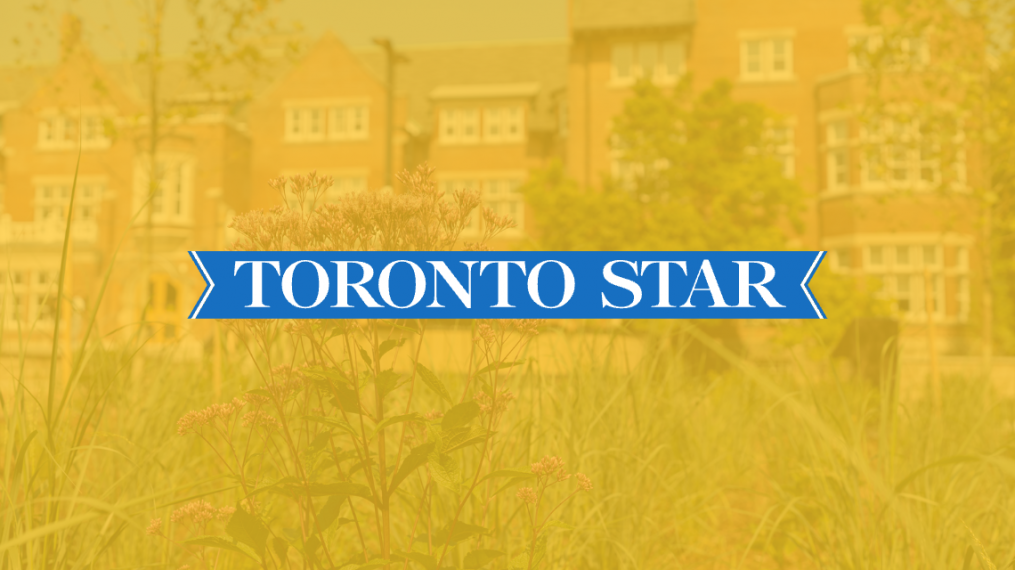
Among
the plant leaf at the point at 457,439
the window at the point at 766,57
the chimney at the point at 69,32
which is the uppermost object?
the window at the point at 766,57

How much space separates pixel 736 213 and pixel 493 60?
21.5 meters

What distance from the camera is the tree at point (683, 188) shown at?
42.1ft

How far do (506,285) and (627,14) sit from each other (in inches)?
947

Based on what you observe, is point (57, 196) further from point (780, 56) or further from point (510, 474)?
point (510, 474)

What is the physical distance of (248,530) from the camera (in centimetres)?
171

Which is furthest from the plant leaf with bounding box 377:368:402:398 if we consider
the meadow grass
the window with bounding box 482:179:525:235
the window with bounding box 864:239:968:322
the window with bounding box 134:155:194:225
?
the window with bounding box 134:155:194:225

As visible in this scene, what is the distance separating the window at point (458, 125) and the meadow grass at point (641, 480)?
24.6 m

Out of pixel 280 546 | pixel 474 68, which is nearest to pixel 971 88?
pixel 280 546

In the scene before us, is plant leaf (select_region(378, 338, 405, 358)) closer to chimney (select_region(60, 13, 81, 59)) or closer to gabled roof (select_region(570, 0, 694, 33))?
chimney (select_region(60, 13, 81, 59))

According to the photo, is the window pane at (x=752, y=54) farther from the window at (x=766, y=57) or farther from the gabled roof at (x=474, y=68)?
the gabled roof at (x=474, y=68)

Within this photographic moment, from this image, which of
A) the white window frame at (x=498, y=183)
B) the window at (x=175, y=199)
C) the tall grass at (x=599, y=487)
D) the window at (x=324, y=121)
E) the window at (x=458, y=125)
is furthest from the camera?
the window at (x=458, y=125)

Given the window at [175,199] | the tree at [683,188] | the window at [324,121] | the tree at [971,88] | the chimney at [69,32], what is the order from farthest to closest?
the window at [324,121], the window at [175,199], the tree at [683,188], the tree at [971,88], the chimney at [69,32]

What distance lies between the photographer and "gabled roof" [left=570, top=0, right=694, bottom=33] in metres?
23.5

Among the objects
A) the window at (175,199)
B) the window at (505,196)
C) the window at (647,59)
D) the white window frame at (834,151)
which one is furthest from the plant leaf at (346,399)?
the window at (175,199)
